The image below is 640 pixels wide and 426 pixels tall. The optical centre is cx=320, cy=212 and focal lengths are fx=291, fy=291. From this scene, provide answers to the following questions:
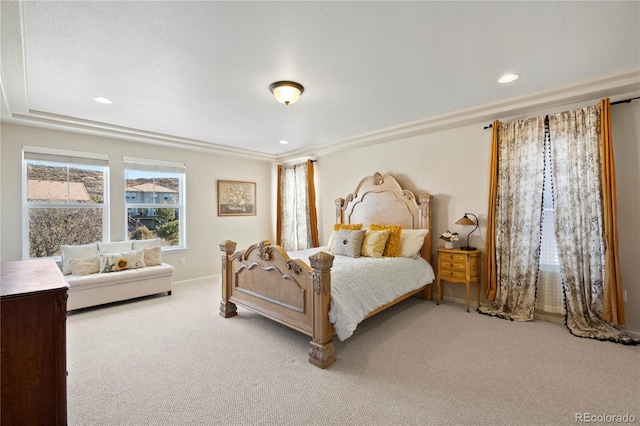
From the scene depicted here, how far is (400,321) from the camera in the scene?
338cm

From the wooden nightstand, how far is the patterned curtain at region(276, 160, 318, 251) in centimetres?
247

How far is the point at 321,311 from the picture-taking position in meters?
2.44

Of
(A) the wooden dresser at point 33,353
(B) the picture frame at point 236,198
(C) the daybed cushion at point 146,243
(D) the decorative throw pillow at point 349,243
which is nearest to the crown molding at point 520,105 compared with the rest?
(D) the decorative throw pillow at point 349,243

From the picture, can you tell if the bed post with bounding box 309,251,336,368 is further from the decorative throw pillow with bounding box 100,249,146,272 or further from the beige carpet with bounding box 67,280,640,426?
the decorative throw pillow with bounding box 100,249,146,272

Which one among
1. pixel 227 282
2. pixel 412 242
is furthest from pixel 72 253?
pixel 412 242

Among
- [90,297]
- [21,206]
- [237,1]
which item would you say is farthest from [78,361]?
[237,1]

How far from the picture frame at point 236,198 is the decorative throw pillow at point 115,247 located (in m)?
1.70

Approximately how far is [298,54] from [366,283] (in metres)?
2.17

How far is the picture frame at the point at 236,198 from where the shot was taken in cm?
579

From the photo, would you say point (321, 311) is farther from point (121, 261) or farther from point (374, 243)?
point (121, 261)

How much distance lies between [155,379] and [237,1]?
2.68 meters

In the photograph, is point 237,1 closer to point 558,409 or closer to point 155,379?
point 155,379

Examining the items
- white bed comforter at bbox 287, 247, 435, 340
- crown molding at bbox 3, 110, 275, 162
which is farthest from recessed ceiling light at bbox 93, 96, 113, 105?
white bed comforter at bbox 287, 247, 435, 340

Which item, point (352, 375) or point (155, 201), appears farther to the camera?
point (155, 201)
